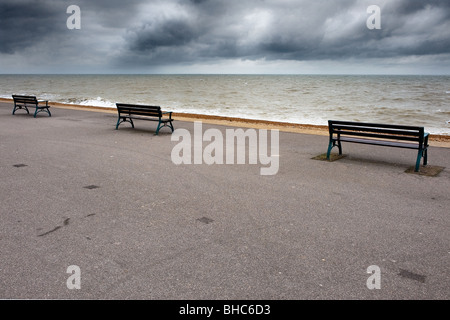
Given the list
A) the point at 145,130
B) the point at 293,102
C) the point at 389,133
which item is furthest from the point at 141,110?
the point at 293,102

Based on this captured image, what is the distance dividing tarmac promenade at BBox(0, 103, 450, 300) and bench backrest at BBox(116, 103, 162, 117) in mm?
3363

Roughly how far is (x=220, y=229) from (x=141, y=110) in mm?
7871

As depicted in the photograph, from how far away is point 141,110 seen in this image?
36.3ft

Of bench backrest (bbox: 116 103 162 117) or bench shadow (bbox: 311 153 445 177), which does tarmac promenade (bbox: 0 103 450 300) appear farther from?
bench backrest (bbox: 116 103 162 117)

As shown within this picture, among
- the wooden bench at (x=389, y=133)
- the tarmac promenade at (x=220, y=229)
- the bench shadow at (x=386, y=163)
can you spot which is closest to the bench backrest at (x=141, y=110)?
the tarmac promenade at (x=220, y=229)

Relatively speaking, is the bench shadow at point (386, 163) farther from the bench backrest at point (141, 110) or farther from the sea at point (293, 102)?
the sea at point (293, 102)

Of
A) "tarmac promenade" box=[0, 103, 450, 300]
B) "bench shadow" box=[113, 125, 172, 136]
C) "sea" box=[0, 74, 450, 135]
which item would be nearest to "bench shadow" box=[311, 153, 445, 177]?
"tarmac promenade" box=[0, 103, 450, 300]

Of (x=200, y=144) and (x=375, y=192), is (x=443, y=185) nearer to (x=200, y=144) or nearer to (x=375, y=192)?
(x=375, y=192)

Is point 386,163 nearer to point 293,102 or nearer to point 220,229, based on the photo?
point 220,229

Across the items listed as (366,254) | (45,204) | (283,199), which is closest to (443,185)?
(283,199)

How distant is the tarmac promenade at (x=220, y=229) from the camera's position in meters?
2.97

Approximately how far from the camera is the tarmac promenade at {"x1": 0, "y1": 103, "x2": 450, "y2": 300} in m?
2.97

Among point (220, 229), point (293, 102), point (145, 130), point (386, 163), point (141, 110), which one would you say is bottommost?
point (220, 229)

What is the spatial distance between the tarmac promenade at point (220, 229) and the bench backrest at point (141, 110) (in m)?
3.36
